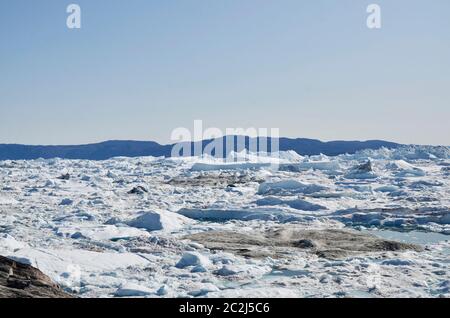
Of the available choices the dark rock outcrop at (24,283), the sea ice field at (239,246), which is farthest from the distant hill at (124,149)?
the dark rock outcrop at (24,283)

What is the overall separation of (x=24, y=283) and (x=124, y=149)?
108 m

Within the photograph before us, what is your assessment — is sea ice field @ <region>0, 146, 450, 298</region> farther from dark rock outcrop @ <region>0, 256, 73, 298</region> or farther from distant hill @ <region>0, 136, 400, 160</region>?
distant hill @ <region>0, 136, 400, 160</region>

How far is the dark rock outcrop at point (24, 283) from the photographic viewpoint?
583 cm

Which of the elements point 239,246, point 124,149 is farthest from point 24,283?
point 124,149

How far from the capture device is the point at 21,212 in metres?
15.8

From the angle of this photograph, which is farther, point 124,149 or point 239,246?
point 124,149

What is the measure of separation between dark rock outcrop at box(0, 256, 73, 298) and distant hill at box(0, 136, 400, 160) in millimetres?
87538

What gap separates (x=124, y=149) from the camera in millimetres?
112062

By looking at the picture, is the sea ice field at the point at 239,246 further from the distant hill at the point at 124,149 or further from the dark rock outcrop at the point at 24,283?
the distant hill at the point at 124,149

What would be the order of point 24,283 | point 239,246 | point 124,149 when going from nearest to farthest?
1. point 24,283
2. point 239,246
3. point 124,149

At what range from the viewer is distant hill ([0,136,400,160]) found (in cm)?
9956

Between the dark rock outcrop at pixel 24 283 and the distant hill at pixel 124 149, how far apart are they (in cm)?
8754

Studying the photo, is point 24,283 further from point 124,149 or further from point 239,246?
point 124,149
